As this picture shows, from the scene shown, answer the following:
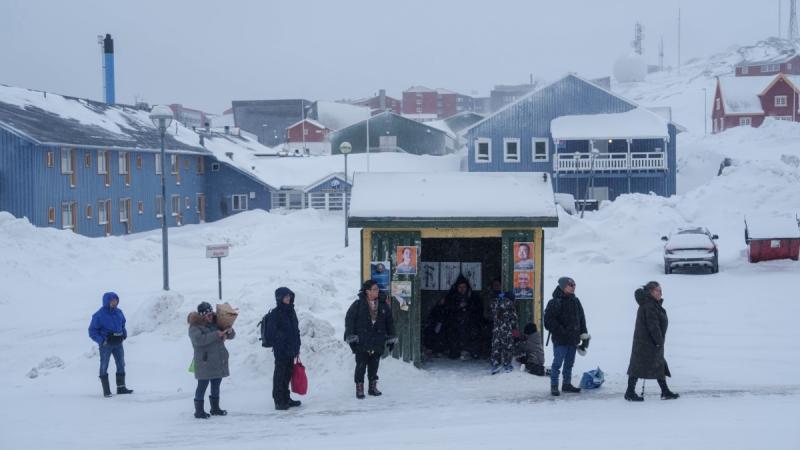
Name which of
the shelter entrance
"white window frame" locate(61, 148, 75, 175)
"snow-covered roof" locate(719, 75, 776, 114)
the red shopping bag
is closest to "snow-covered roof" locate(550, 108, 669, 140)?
"white window frame" locate(61, 148, 75, 175)

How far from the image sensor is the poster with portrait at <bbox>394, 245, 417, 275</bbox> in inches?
488

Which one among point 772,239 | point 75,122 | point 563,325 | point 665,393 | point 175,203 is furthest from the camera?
point 175,203

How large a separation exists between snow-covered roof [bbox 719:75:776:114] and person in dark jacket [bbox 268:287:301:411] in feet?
233

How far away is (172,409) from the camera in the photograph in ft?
36.5

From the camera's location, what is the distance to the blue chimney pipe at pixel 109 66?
5403 centimetres

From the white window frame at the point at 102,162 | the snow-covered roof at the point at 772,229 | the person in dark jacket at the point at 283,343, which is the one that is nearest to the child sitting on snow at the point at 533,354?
the person in dark jacket at the point at 283,343

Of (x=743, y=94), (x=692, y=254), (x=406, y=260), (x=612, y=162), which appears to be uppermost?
(x=743, y=94)

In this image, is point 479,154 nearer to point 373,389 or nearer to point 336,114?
point 373,389

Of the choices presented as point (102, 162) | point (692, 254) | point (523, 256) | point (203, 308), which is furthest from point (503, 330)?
point (102, 162)

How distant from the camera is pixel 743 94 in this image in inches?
2965

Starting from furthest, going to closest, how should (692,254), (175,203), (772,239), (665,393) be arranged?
1. (175,203)
2. (692,254)
3. (772,239)
4. (665,393)

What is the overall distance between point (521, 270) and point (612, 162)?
127ft

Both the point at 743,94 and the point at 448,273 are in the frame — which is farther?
the point at 743,94

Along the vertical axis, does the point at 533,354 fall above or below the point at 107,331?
below
